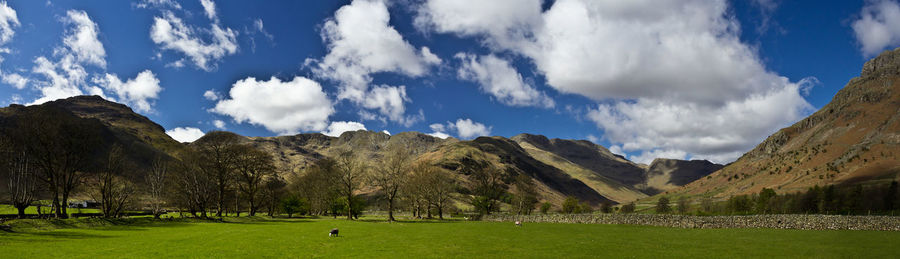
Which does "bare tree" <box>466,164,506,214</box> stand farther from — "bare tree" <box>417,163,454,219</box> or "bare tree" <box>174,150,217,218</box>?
"bare tree" <box>174,150,217,218</box>

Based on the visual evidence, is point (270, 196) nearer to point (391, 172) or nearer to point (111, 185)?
point (391, 172)

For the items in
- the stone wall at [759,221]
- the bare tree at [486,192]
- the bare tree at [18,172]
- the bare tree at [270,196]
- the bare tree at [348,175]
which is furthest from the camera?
the bare tree at [486,192]

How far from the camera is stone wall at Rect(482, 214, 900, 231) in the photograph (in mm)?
56525

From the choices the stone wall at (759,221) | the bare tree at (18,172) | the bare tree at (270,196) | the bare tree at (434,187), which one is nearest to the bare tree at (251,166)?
the bare tree at (270,196)

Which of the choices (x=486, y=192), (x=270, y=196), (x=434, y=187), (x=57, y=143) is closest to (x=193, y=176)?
(x=57, y=143)

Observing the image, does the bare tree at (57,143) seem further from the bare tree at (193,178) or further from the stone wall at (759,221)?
the stone wall at (759,221)

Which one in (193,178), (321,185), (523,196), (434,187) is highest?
(193,178)

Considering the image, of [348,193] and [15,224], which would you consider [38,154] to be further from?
[348,193]

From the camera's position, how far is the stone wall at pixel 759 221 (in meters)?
56.5

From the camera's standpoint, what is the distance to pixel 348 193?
9044cm

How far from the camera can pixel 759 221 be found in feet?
214

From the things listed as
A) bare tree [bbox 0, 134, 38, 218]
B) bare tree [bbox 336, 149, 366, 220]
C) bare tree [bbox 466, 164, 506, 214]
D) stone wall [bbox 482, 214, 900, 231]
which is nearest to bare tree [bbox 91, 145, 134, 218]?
bare tree [bbox 0, 134, 38, 218]

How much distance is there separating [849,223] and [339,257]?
72.4m

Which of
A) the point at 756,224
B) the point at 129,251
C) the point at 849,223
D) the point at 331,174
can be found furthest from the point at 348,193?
the point at 849,223
